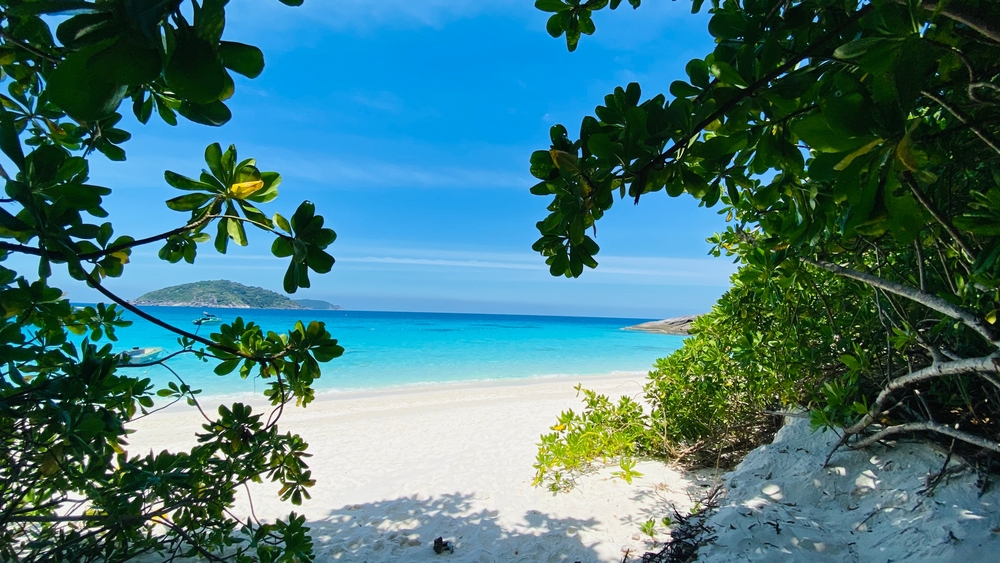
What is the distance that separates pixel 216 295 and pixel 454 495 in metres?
58.2

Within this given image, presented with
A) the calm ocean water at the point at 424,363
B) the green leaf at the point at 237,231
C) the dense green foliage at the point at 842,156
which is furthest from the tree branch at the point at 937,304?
the calm ocean water at the point at 424,363

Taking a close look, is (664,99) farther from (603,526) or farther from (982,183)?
(603,526)

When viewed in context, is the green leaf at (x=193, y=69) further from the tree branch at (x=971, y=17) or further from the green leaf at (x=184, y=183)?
the tree branch at (x=971, y=17)

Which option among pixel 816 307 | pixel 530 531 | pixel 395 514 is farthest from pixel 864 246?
pixel 395 514

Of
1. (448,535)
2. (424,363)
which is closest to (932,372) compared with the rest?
(448,535)

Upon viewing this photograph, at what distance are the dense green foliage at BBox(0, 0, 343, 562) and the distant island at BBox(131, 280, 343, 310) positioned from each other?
185 ft

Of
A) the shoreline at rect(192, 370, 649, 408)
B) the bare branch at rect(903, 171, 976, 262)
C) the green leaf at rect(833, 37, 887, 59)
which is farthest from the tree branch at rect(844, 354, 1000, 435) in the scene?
the shoreline at rect(192, 370, 649, 408)

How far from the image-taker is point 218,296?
51.8 m

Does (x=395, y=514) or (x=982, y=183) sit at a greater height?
(x=982, y=183)

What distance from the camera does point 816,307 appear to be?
3.34m

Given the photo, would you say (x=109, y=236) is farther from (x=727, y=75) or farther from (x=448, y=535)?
(x=448, y=535)

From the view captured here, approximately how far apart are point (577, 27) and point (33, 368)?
8.18 feet

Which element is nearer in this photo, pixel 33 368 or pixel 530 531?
pixel 33 368

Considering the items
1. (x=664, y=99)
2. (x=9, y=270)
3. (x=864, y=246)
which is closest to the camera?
(x=664, y=99)
